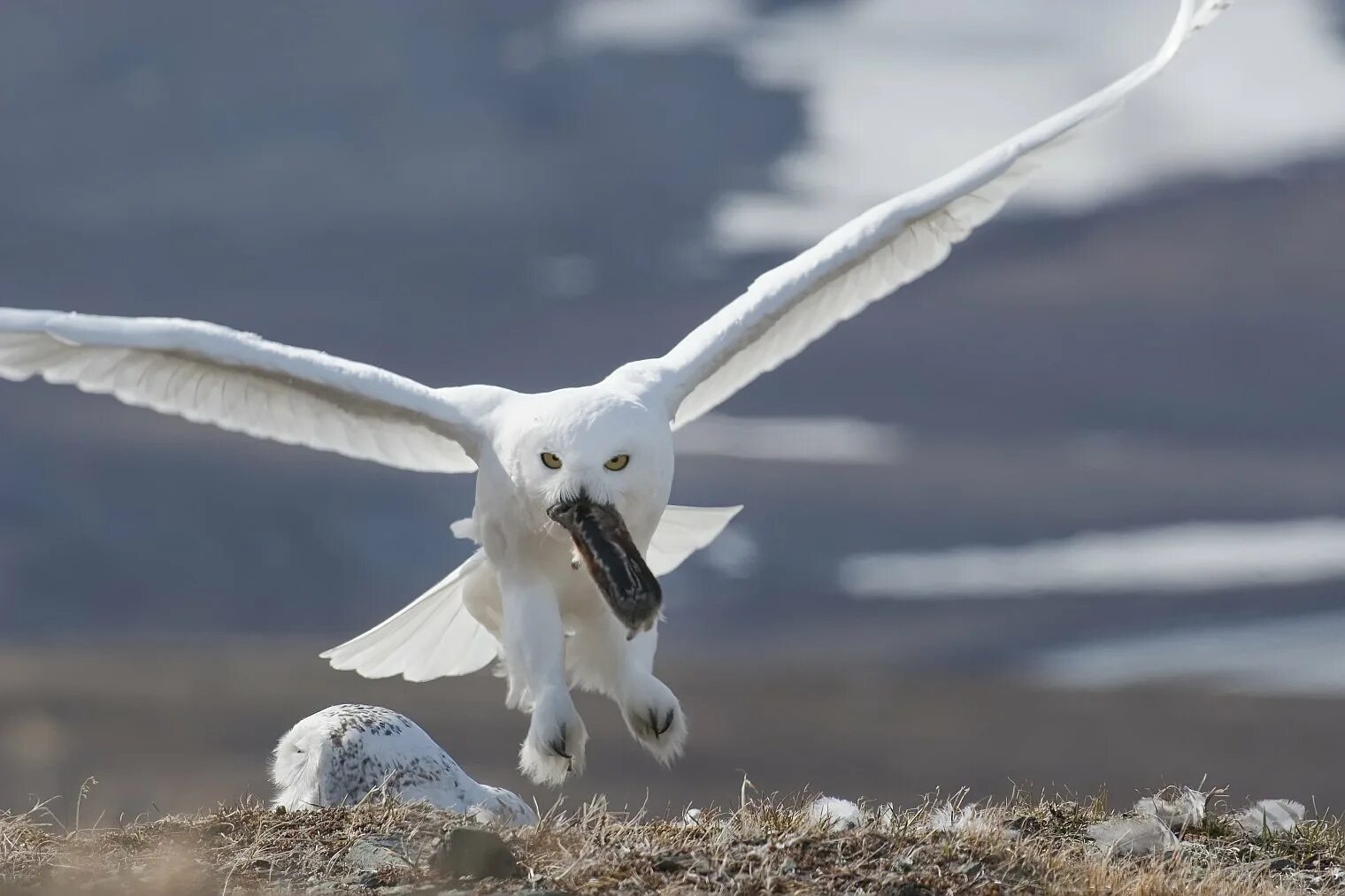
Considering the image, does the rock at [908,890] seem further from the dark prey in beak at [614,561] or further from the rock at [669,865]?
the dark prey in beak at [614,561]

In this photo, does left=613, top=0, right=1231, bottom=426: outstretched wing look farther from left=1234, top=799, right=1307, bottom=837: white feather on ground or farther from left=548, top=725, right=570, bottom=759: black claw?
left=1234, top=799, right=1307, bottom=837: white feather on ground

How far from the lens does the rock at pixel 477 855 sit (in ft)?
20.0

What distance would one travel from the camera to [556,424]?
7.88m

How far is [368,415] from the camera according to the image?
9305 millimetres

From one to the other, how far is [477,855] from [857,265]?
5.07 m

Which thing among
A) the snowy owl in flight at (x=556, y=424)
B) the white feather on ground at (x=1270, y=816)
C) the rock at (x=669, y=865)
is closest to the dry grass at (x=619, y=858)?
the rock at (x=669, y=865)

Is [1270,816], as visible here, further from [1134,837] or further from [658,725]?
[658,725]

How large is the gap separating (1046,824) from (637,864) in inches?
116

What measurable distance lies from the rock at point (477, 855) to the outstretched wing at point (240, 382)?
10.1 ft

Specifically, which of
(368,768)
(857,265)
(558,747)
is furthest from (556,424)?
(857,265)

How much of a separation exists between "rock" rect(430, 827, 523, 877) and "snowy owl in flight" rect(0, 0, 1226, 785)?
5.44 ft

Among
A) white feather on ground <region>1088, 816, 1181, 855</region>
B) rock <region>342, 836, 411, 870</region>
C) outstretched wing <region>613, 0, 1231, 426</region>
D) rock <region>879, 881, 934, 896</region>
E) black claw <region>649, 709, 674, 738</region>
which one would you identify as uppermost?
outstretched wing <region>613, 0, 1231, 426</region>

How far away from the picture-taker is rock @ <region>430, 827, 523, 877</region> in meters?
6.10

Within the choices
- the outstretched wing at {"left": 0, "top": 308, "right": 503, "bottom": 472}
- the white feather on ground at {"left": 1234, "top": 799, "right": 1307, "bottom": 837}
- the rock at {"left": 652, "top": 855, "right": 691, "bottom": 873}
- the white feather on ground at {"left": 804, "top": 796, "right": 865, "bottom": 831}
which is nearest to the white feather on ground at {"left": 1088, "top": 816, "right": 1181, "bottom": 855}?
the white feather on ground at {"left": 1234, "top": 799, "right": 1307, "bottom": 837}
